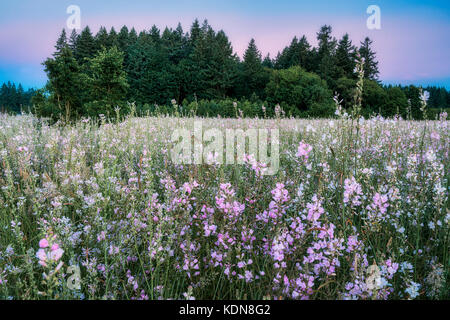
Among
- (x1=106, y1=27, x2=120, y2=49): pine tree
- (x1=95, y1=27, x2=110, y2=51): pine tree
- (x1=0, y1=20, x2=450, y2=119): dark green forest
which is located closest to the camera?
(x1=0, y1=20, x2=450, y2=119): dark green forest

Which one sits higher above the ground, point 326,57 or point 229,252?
point 326,57

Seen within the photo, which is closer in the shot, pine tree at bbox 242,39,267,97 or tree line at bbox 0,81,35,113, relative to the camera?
pine tree at bbox 242,39,267,97

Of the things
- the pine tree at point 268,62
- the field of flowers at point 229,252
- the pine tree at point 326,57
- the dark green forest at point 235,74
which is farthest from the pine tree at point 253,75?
the field of flowers at point 229,252

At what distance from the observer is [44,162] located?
399 centimetres

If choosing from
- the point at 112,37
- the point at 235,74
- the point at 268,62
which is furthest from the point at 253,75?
the point at 112,37

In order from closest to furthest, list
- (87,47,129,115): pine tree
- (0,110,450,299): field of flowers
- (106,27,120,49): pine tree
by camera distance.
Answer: (0,110,450,299): field of flowers, (87,47,129,115): pine tree, (106,27,120,49): pine tree

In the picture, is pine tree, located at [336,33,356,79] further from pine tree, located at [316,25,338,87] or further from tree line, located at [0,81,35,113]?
tree line, located at [0,81,35,113]

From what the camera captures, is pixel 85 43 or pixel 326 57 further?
pixel 326 57

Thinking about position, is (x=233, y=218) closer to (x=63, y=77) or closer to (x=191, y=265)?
(x=191, y=265)

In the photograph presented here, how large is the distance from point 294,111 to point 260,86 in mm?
20025

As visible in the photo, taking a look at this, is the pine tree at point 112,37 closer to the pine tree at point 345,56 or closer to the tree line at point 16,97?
the tree line at point 16,97

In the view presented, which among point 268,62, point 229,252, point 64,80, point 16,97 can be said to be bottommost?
point 229,252

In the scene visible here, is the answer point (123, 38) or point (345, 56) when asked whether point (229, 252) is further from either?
point (123, 38)

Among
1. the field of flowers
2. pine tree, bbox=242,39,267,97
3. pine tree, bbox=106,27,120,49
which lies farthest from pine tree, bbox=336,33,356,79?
the field of flowers
